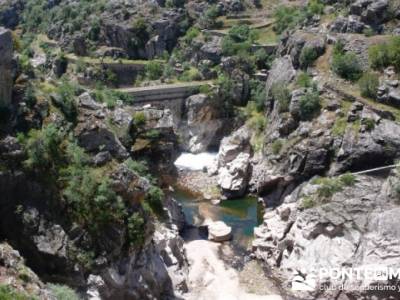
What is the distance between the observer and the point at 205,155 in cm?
6328

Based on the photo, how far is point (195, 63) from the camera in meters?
74.8

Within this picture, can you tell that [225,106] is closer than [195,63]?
Yes

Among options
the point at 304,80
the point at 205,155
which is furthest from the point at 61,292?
the point at 205,155

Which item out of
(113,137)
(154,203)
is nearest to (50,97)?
(113,137)

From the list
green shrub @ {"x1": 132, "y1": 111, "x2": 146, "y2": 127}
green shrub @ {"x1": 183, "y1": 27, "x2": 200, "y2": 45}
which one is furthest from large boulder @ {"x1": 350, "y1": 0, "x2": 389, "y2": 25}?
green shrub @ {"x1": 132, "y1": 111, "x2": 146, "y2": 127}

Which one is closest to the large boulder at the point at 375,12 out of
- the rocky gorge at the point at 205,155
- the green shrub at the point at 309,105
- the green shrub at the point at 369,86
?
the rocky gorge at the point at 205,155

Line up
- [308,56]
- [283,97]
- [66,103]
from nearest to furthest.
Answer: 1. [66,103]
2. [283,97]
3. [308,56]

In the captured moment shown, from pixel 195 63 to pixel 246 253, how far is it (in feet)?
126

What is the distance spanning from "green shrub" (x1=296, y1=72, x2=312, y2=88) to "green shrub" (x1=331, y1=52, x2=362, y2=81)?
294cm

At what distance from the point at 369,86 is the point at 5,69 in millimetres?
32713

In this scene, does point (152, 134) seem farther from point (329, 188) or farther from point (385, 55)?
point (385, 55)

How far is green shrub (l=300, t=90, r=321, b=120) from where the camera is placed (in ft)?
168

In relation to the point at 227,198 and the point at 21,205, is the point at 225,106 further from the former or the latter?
the point at 21,205

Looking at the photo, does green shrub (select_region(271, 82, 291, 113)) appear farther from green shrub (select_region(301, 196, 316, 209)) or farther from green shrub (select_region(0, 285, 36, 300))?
green shrub (select_region(0, 285, 36, 300))
